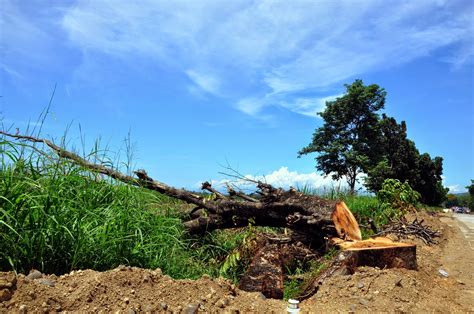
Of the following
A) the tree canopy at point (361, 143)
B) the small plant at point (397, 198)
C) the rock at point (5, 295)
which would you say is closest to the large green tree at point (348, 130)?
the tree canopy at point (361, 143)

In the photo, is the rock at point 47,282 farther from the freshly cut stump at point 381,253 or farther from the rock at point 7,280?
the freshly cut stump at point 381,253

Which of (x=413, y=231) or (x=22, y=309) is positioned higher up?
(x=413, y=231)

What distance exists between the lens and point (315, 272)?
16.8ft

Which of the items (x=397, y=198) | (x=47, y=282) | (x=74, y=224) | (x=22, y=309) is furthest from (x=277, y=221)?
(x=397, y=198)

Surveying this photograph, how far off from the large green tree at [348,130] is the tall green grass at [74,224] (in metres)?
26.6

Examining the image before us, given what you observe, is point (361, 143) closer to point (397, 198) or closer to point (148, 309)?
point (397, 198)

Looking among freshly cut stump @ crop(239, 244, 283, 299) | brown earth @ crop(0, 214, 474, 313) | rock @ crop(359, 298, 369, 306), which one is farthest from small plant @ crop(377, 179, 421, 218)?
rock @ crop(359, 298, 369, 306)

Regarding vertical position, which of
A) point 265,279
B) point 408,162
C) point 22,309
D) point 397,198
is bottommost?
point 265,279

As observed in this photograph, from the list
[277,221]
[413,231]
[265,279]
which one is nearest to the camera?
[265,279]

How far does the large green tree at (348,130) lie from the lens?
31.2 meters

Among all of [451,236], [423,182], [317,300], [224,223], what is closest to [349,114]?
[423,182]

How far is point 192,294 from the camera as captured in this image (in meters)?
3.05

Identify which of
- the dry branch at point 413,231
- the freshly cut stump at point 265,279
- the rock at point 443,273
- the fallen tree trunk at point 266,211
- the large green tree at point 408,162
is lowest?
the rock at point 443,273

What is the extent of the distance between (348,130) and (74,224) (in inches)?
1198
